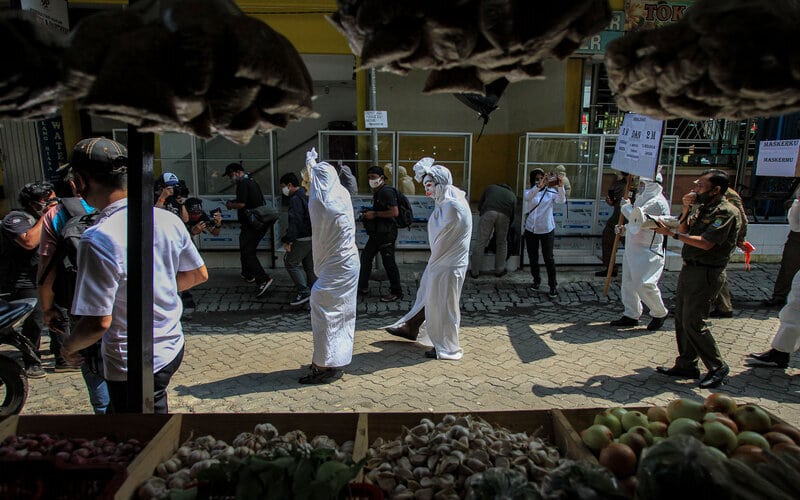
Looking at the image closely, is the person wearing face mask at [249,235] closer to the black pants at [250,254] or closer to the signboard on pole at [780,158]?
the black pants at [250,254]

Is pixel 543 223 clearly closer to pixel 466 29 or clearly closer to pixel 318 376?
pixel 318 376

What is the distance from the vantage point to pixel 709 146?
1287 cm

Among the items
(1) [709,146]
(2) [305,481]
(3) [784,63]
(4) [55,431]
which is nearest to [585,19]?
(3) [784,63]

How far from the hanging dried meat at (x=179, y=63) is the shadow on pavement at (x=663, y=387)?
436 cm

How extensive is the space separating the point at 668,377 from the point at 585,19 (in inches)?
197

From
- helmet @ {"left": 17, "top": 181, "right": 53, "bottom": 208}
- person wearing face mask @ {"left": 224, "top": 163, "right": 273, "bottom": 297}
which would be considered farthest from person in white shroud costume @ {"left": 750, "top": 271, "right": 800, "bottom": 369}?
helmet @ {"left": 17, "top": 181, "right": 53, "bottom": 208}

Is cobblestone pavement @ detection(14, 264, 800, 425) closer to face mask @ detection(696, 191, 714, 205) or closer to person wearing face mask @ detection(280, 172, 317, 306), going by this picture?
person wearing face mask @ detection(280, 172, 317, 306)

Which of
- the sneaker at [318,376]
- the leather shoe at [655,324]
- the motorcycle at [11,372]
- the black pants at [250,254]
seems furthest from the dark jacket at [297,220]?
the leather shoe at [655,324]

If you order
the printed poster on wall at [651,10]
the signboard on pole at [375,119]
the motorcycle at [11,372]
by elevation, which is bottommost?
the motorcycle at [11,372]

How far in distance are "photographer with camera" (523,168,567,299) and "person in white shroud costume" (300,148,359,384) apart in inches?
176

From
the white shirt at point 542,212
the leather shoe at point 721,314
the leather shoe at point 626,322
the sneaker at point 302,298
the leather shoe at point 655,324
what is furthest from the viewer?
the white shirt at point 542,212

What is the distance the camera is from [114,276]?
259 centimetres

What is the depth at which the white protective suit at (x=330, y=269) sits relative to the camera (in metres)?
5.20

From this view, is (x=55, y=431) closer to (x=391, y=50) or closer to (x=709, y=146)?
(x=391, y=50)
